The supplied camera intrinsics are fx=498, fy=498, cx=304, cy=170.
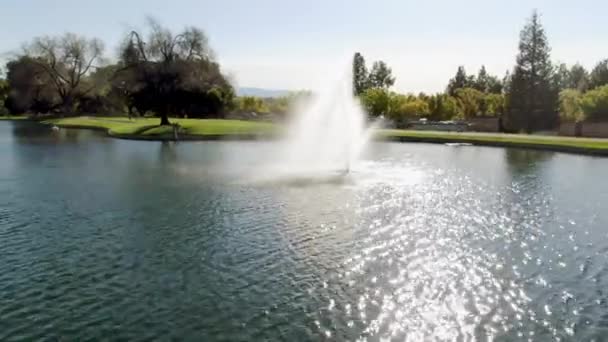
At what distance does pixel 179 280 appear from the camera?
966 centimetres

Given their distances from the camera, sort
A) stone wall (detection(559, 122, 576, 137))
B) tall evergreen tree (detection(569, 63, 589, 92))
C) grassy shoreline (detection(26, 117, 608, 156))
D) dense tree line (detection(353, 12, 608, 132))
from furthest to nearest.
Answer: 1. tall evergreen tree (detection(569, 63, 589, 92))
2. dense tree line (detection(353, 12, 608, 132))
3. stone wall (detection(559, 122, 576, 137))
4. grassy shoreline (detection(26, 117, 608, 156))

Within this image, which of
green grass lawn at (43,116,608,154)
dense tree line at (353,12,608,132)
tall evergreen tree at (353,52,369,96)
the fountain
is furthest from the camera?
tall evergreen tree at (353,52,369,96)

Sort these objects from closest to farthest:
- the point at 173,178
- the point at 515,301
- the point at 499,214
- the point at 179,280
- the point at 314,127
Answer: the point at 515,301 < the point at 179,280 < the point at 499,214 < the point at 173,178 < the point at 314,127

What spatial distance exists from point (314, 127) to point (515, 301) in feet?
70.9

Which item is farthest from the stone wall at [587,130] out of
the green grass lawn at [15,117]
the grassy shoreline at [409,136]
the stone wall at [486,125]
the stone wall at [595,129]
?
the green grass lawn at [15,117]

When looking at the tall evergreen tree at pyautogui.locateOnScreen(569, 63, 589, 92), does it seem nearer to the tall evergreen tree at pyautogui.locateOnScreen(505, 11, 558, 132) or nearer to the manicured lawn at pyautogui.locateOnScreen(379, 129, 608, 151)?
the tall evergreen tree at pyautogui.locateOnScreen(505, 11, 558, 132)

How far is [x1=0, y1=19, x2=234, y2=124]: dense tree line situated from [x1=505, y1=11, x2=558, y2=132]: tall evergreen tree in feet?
115

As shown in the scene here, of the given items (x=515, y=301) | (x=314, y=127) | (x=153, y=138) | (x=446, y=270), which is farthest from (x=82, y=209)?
(x=153, y=138)

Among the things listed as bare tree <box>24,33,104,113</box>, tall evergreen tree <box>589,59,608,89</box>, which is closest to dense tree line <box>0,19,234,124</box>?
bare tree <box>24,33,104,113</box>

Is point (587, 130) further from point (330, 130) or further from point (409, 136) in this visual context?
point (330, 130)

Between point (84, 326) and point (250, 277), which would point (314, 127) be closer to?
point (250, 277)

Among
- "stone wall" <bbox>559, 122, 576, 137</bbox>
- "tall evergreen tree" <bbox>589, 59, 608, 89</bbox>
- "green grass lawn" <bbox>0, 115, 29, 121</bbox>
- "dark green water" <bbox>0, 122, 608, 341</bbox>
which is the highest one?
"tall evergreen tree" <bbox>589, 59, 608, 89</bbox>

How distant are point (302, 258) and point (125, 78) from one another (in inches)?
2052

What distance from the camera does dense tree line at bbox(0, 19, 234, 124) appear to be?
4856 centimetres
